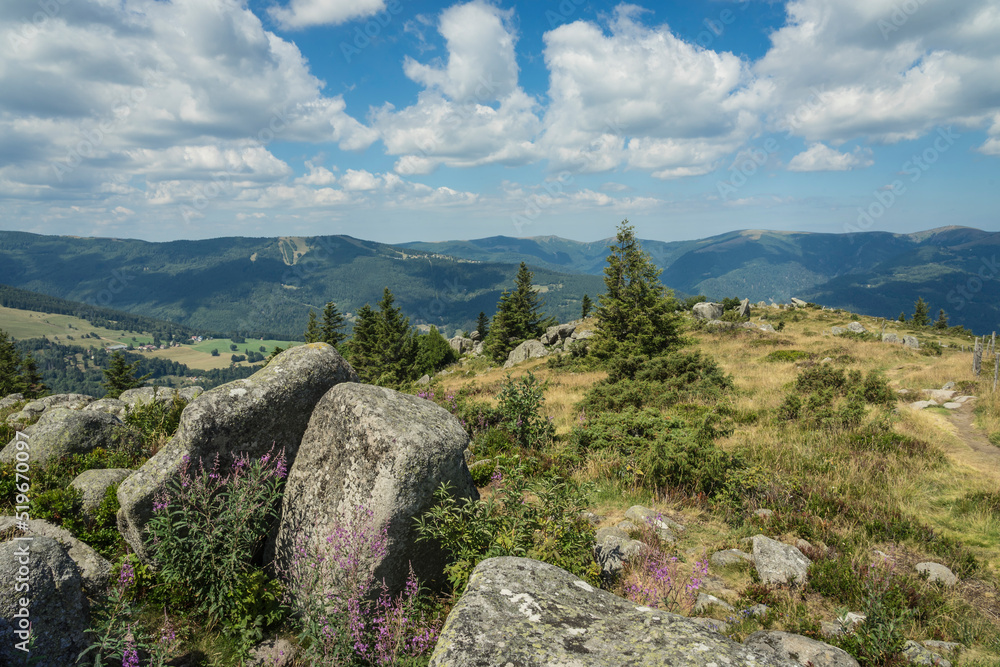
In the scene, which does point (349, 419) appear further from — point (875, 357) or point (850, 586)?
point (875, 357)

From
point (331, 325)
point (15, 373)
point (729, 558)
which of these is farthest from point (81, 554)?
point (15, 373)

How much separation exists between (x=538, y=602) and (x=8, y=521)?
766 cm

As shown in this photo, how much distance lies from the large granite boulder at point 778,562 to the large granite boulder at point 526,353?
35139 mm

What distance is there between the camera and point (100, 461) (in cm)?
866

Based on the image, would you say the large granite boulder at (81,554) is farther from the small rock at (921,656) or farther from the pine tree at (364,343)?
the pine tree at (364,343)

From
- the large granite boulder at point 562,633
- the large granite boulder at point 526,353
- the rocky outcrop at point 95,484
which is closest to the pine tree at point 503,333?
the large granite boulder at point 526,353

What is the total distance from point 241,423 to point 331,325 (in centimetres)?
5743

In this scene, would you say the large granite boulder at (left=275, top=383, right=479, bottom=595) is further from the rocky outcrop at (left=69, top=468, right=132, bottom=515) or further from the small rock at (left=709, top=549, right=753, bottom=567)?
the small rock at (left=709, top=549, right=753, bottom=567)

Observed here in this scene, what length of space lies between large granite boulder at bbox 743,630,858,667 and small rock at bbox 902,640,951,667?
1.91 feet

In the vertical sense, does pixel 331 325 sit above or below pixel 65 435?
below

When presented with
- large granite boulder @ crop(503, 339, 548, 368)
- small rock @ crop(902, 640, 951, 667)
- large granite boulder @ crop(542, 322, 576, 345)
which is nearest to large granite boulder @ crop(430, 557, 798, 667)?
small rock @ crop(902, 640, 951, 667)

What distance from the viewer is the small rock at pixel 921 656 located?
4.35 m

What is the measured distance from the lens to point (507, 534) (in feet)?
17.4

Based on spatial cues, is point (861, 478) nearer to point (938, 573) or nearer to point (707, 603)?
point (938, 573)
